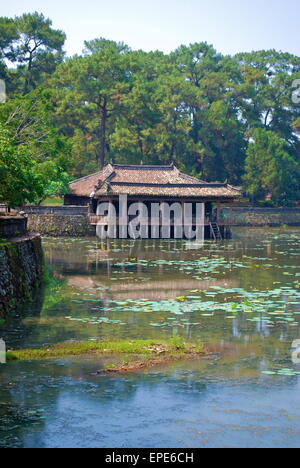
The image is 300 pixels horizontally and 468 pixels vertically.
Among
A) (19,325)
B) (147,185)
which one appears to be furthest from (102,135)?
(19,325)

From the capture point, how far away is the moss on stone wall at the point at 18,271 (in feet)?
72.5

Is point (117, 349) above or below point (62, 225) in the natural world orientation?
above

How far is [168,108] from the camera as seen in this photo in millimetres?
73250

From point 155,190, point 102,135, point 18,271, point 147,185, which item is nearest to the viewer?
point 18,271

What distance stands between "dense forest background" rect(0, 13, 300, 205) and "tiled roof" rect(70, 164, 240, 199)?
1095 centimetres

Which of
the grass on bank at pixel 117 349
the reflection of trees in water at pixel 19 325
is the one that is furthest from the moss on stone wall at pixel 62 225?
the grass on bank at pixel 117 349

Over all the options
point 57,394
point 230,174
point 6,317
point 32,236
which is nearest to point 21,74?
point 230,174

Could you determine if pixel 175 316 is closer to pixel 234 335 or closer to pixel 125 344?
pixel 234 335

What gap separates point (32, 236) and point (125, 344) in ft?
→ 40.1

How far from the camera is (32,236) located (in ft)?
96.0

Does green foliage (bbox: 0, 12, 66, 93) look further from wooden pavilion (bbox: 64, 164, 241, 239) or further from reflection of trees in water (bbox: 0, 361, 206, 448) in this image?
reflection of trees in water (bbox: 0, 361, 206, 448)

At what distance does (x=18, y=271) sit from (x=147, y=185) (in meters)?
30.3

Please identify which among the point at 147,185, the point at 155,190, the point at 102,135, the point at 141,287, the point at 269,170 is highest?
the point at 102,135

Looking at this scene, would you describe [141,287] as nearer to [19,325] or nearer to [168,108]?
[19,325]
